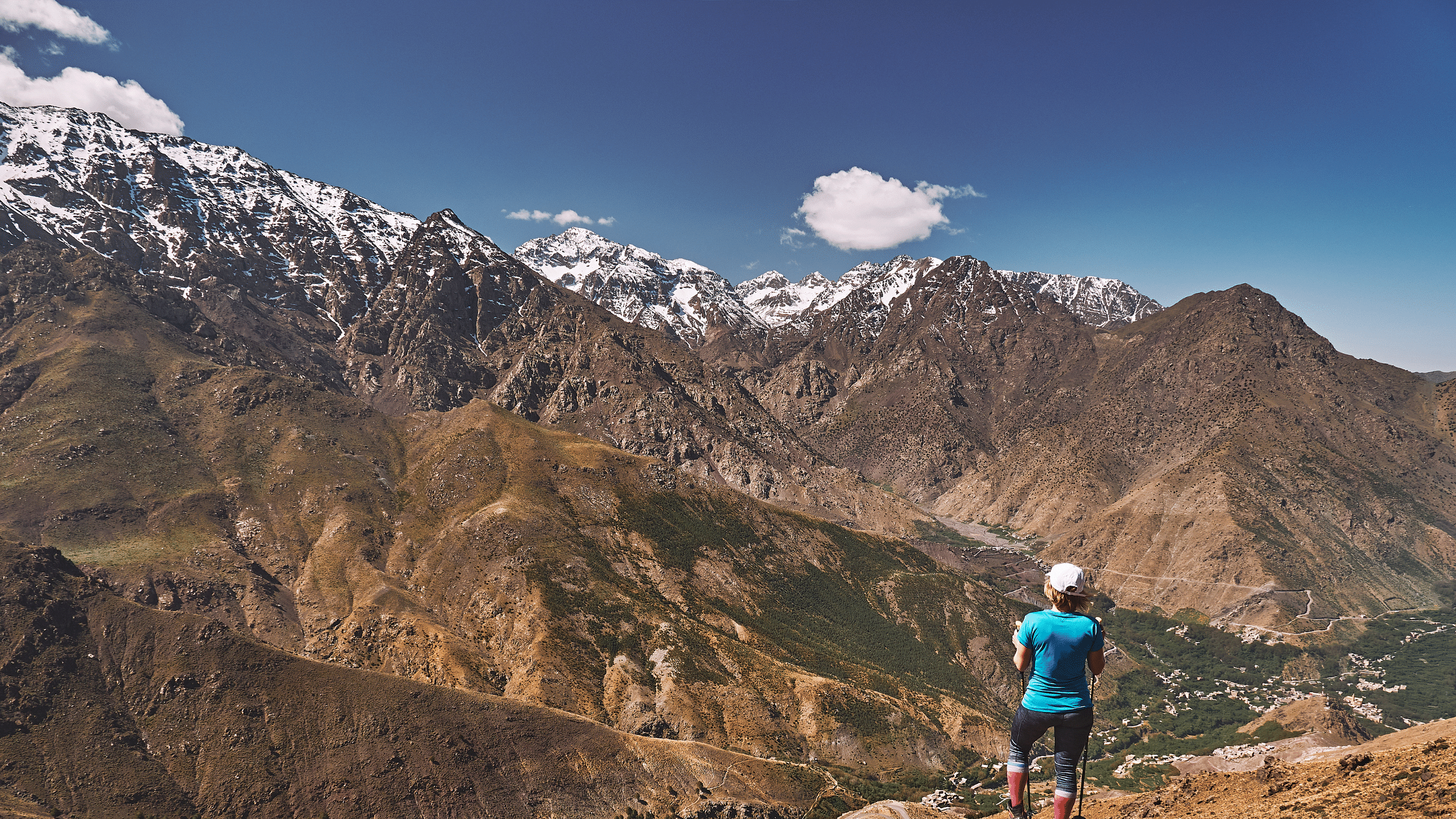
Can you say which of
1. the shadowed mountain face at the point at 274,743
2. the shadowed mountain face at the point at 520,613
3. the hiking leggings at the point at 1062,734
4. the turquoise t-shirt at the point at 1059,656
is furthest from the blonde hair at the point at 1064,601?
the shadowed mountain face at the point at 520,613

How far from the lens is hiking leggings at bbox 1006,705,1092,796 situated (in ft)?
41.6

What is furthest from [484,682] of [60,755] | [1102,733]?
[1102,733]

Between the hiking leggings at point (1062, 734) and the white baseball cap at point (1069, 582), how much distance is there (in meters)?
2.06

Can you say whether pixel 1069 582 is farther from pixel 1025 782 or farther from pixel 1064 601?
pixel 1025 782

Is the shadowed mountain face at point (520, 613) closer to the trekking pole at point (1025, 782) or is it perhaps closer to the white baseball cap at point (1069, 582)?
the trekking pole at point (1025, 782)

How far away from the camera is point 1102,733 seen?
18138 centimetres

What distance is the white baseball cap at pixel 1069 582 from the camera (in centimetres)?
1232

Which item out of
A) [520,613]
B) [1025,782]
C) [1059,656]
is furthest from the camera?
[520,613]

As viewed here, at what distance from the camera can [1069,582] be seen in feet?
41.1

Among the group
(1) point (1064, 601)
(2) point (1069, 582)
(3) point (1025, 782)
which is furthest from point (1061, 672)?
(3) point (1025, 782)

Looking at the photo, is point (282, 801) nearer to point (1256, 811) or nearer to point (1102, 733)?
point (1256, 811)

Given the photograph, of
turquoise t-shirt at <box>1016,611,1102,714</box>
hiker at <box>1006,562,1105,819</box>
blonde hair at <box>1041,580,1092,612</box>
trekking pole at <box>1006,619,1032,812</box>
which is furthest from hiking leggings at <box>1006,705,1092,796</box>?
blonde hair at <box>1041,580,1092,612</box>

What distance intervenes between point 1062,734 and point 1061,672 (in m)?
1.26

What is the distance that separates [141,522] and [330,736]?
13278 centimetres
